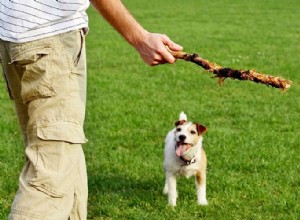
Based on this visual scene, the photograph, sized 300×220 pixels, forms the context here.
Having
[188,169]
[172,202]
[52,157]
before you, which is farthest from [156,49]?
[188,169]

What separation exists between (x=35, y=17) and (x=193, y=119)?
5.64m

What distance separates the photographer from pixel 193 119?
28.9ft

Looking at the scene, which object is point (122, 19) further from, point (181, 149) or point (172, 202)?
point (181, 149)

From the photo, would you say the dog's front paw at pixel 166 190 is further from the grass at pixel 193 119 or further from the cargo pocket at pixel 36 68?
the cargo pocket at pixel 36 68

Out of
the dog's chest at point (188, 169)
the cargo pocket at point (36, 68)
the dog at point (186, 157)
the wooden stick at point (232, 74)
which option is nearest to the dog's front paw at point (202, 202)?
the dog at point (186, 157)

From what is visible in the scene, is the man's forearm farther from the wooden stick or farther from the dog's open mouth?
the dog's open mouth

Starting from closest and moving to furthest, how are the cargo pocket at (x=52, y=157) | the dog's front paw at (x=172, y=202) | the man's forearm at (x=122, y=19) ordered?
the cargo pocket at (x=52, y=157), the man's forearm at (x=122, y=19), the dog's front paw at (x=172, y=202)

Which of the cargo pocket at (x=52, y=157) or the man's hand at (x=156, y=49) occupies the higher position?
the man's hand at (x=156, y=49)

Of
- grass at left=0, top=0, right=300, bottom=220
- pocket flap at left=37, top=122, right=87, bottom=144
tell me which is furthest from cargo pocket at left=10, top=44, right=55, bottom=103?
grass at left=0, top=0, right=300, bottom=220

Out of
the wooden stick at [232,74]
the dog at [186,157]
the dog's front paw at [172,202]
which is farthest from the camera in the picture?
the dog at [186,157]

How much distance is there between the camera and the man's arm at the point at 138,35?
3354mm

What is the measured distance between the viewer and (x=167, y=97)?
10.1m

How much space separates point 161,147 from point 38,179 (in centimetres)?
417

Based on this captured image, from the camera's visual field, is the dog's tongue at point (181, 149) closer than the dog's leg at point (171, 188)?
No
